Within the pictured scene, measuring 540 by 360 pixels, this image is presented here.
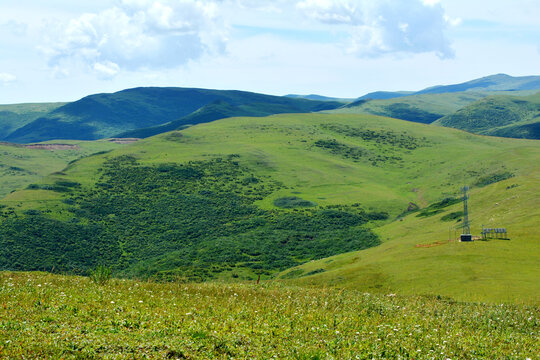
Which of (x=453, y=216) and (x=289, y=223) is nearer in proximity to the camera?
(x=453, y=216)

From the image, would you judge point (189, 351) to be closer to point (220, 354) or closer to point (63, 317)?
point (220, 354)

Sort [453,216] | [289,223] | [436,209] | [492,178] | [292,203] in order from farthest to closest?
[292,203]
[492,178]
[289,223]
[436,209]
[453,216]

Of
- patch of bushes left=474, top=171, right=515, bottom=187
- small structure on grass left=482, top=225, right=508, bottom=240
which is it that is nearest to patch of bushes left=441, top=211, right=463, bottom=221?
small structure on grass left=482, top=225, right=508, bottom=240

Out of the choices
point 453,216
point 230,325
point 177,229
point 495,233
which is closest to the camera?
point 230,325

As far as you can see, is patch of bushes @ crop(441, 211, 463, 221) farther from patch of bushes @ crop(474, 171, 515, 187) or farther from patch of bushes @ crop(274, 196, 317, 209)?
patch of bushes @ crop(474, 171, 515, 187)

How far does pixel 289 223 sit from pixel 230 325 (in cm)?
12477

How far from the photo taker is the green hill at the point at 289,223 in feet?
153

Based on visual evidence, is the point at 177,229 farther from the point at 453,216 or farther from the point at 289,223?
the point at 453,216

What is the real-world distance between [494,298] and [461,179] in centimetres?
14582

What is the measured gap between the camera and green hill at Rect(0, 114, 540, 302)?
46.8m

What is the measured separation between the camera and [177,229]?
144125 mm

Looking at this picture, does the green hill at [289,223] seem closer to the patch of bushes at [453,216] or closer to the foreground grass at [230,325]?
the patch of bushes at [453,216]

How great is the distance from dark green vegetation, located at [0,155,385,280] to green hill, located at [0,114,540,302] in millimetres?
446

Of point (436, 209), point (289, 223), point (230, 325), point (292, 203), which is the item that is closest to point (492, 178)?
point (436, 209)
